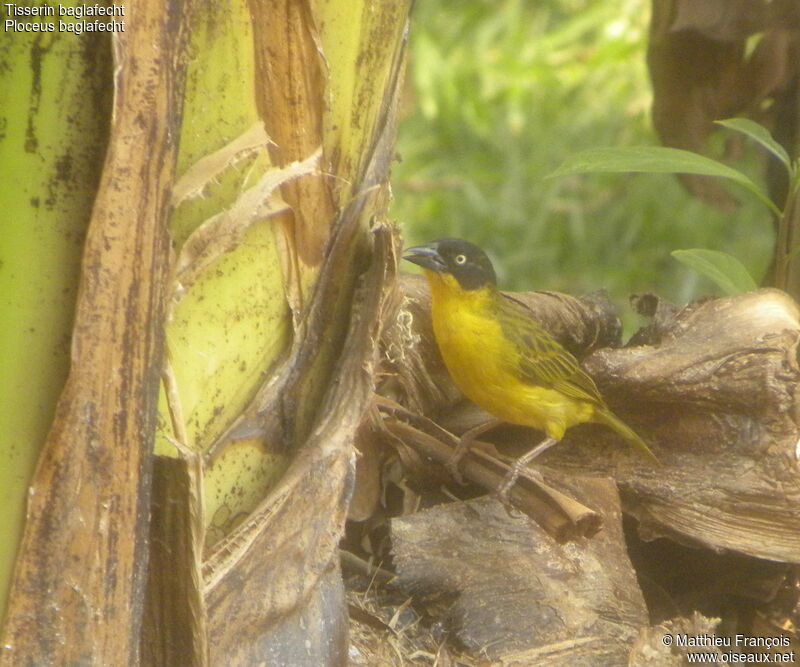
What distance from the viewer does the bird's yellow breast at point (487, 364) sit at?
9.66 ft

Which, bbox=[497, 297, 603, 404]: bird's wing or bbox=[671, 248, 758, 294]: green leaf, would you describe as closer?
bbox=[671, 248, 758, 294]: green leaf

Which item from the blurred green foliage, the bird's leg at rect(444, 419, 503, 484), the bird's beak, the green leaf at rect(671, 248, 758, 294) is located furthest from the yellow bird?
the blurred green foliage

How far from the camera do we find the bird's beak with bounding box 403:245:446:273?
134 inches

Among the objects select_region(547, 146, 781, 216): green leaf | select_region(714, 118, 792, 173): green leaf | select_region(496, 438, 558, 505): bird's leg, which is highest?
select_region(714, 118, 792, 173): green leaf

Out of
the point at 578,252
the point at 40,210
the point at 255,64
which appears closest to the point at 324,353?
the point at 255,64

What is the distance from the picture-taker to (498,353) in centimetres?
349

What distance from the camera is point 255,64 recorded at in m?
1.54

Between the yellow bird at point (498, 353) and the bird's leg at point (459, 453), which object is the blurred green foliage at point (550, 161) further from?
the bird's leg at point (459, 453)

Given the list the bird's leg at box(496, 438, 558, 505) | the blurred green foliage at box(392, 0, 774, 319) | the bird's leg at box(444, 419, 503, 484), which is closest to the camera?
the bird's leg at box(496, 438, 558, 505)

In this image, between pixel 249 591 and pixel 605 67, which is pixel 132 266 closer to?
pixel 249 591

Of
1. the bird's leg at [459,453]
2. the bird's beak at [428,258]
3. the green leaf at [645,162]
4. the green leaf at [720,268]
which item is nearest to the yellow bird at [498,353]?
the bird's beak at [428,258]

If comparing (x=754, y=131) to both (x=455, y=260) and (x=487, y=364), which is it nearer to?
(x=487, y=364)

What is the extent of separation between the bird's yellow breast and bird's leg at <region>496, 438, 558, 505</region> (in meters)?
0.03

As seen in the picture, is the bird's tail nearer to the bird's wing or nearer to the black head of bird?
the bird's wing
